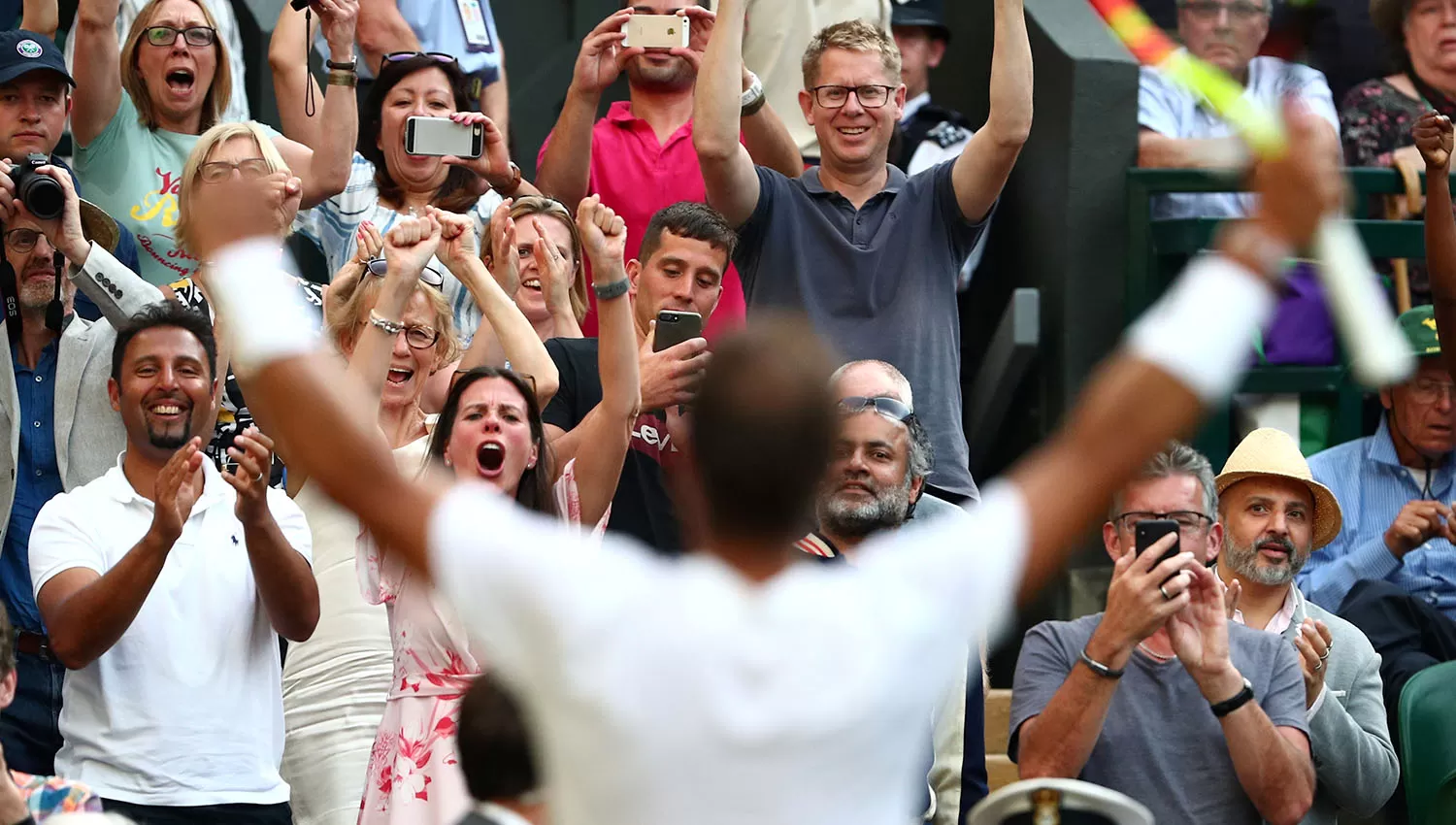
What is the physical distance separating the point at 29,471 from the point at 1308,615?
11.3 ft

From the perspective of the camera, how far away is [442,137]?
6.12 metres

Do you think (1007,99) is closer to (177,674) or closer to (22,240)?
(177,674)

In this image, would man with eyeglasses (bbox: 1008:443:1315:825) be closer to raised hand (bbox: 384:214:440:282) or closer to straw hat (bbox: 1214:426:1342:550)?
straw hat (bbox: 1214:426:1342:550)

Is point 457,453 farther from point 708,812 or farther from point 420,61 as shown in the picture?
point 708,812

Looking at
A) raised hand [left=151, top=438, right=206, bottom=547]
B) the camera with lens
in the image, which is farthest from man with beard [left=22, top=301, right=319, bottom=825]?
the camera with lens

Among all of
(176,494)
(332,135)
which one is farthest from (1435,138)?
(176,494)

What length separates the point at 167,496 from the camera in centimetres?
444

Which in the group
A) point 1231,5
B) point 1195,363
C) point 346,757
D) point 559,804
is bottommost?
point 346,757

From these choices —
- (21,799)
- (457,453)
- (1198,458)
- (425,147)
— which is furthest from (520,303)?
(21,799)

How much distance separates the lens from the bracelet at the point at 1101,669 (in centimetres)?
428

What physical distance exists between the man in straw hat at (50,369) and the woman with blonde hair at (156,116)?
0.60m

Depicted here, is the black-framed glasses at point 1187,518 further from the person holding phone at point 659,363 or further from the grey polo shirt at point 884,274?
the person holding phone at point 659,363

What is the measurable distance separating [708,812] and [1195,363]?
0.68 meters

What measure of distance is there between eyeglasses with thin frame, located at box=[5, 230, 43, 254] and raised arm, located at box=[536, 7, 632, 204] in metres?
1.62
